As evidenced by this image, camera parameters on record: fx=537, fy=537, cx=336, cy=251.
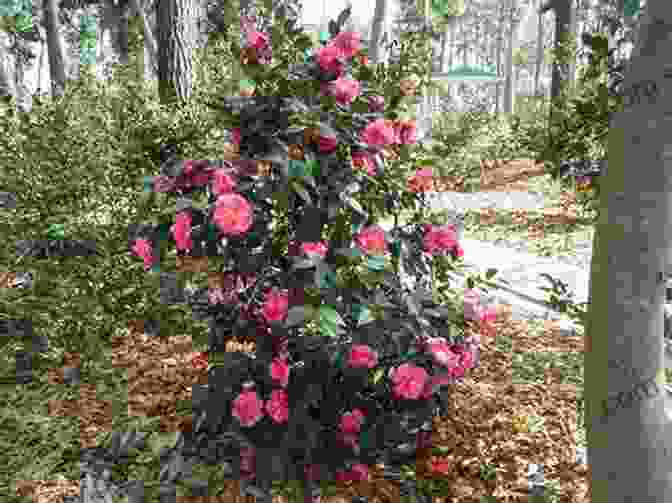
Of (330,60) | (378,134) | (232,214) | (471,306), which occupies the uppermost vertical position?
(330,60)

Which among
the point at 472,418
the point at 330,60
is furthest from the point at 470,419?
the point at 330,60

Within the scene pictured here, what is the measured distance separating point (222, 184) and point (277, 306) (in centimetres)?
48

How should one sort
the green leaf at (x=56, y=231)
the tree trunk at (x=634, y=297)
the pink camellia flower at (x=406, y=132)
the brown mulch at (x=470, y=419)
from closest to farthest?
the tree trunk at (x=634, y=297) → the pink camellia flower at (x=406, y=132) → the brown mulch at (x=470, y=419) → the green leaf at (x=56, y=231)

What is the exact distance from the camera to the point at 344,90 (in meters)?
1.95

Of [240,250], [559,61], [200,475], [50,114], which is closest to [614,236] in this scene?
[240,250]

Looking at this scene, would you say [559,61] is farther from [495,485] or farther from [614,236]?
[614,236]

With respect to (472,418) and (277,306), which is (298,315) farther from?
(472,418)

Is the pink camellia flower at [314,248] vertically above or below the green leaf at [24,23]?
below

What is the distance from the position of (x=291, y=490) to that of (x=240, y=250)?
112cm

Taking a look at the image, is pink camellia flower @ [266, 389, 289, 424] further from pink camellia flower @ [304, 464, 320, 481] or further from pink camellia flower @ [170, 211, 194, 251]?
pink camellia flower @ [170, 211, 194, 251]

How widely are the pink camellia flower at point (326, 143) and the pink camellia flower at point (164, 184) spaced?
542mm

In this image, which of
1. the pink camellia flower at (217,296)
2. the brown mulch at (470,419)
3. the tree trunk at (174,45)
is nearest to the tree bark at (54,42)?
the tree trunk at (174,45)

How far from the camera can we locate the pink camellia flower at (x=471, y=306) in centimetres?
238

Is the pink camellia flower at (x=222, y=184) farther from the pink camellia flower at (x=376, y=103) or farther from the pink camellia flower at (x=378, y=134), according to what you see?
the pink camellia flower at (x=376, y=103)
